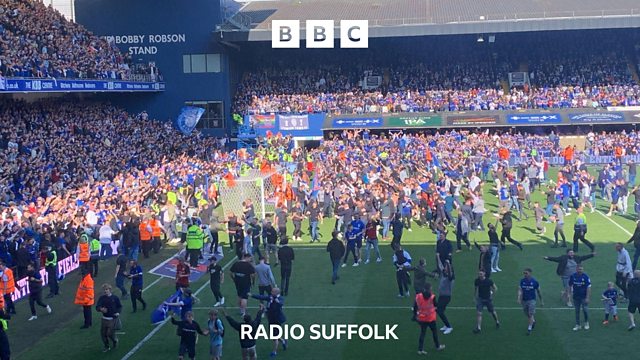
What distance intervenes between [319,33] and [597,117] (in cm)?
1702

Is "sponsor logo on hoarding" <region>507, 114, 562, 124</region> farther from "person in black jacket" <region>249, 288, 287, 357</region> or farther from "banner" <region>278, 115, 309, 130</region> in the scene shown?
"person in black jacket" <region>249, 288, 287, 357</region>

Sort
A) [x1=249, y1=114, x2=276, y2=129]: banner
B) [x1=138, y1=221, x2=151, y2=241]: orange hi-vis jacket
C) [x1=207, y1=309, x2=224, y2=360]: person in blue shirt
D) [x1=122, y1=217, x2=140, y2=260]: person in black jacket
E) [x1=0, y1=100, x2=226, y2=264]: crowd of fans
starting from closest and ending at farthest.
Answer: [x1=207, y1=309, x2=224, y2=360]: person in blue shirt, [x1=122, y1=217, x2=140, y2=260]: person in black jacket, [x1=138, y1=221, x2=151, y2=241]: orange hi-vis jacket, [x1=0, y1=100, x2=226, y2=264]: crowd of fans, [x1=249, y1=114, x2=276, y2=129]: banner

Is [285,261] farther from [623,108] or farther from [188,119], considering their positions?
[623,108]

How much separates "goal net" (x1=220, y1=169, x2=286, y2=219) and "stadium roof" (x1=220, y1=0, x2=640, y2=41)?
729 inches

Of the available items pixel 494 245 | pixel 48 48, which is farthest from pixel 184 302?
pixel 48 48

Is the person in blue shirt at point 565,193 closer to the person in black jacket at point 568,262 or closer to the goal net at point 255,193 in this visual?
the goal net at point 255,193

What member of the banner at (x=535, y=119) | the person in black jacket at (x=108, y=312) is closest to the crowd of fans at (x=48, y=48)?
the person in black jacket at (x=108, y=312)

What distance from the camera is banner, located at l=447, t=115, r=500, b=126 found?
44562mm

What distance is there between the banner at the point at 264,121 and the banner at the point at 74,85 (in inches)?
238

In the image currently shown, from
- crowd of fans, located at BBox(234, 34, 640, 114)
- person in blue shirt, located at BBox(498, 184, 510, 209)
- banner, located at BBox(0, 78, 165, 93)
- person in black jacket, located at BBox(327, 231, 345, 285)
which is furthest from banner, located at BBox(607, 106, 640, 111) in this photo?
person in black jacket, located at BBox(327, 231, 345, 285)

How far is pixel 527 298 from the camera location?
14.2 metres

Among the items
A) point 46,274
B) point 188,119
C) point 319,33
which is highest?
point 319,33

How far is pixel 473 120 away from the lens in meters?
44.8

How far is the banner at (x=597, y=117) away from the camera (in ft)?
142
